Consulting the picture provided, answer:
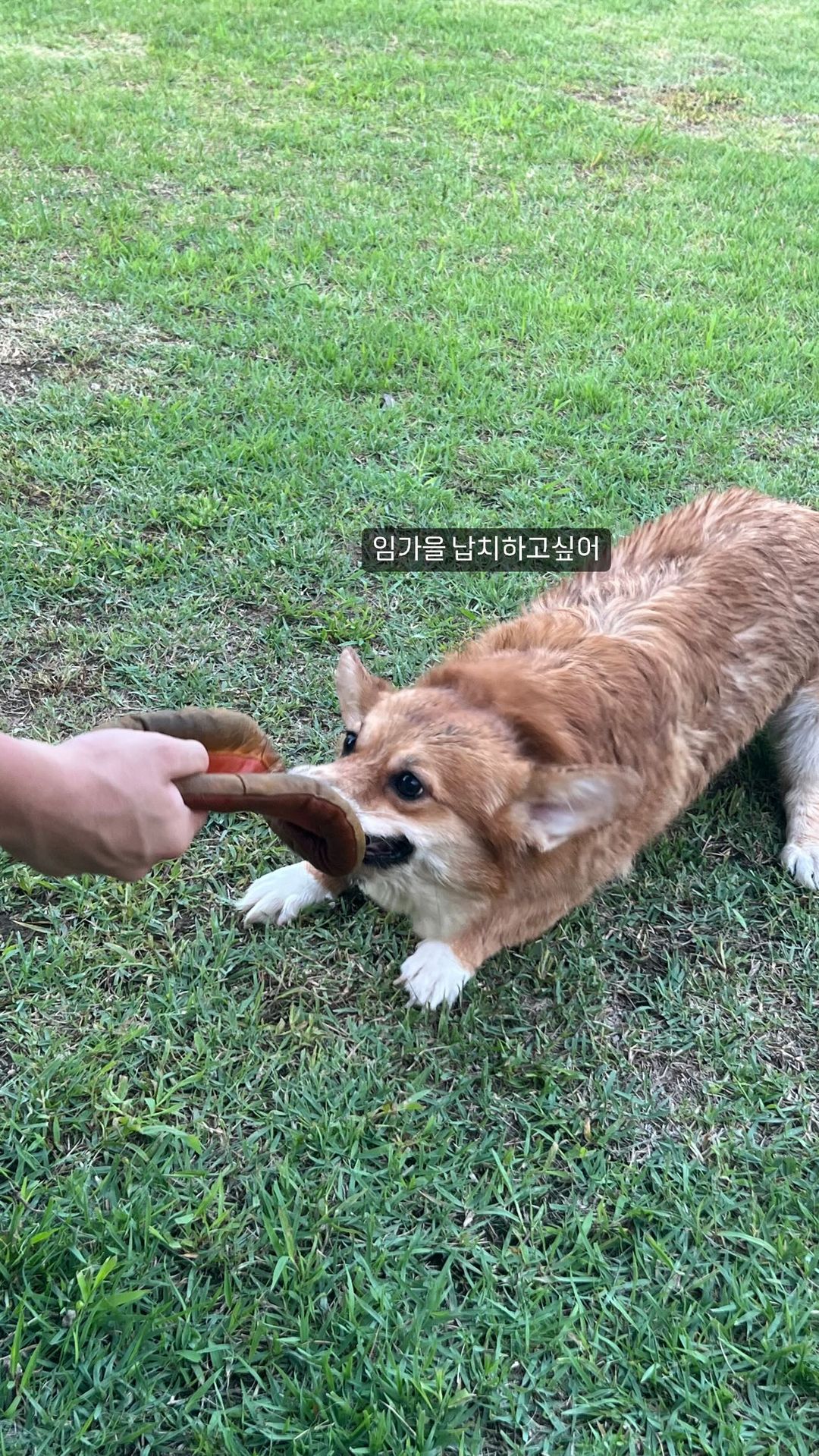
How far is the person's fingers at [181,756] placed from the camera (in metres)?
1.70

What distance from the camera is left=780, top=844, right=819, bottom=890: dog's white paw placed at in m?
3.04

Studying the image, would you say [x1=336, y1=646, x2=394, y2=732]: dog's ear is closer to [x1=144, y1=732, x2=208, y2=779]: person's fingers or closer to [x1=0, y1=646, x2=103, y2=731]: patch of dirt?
[x1=144, y1=732, x2=208, y2=779]: person's fingers

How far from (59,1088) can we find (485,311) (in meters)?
4.68

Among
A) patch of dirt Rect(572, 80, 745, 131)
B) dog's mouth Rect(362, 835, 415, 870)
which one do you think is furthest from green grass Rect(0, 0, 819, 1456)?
patch of dirt Rect(572, 80, 745, 131)

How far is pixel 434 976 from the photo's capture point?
8.36ft

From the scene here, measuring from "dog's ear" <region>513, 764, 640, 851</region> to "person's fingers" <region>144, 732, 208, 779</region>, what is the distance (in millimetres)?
933

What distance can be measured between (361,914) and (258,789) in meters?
0.98

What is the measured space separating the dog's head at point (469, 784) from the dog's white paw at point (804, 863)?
103 centimetres

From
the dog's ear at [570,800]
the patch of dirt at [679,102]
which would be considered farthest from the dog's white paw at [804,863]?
the patch of dirt at [679,102]

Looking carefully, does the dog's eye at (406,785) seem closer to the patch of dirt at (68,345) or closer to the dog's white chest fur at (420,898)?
the dog's white chest fur at (420,898)

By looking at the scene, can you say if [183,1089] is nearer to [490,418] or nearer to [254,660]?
[254,660]

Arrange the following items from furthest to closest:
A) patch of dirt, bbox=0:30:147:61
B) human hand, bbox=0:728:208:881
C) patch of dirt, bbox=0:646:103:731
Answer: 1. patch of dirt, bbox=0:30:147:61
2. patch of dirt, bbox=0:646:103:731
3. human hand, bbox=0:728:208:881

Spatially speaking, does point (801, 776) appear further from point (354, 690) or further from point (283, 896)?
point (283, 896)

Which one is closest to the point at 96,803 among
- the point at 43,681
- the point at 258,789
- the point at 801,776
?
the point at 258,789
